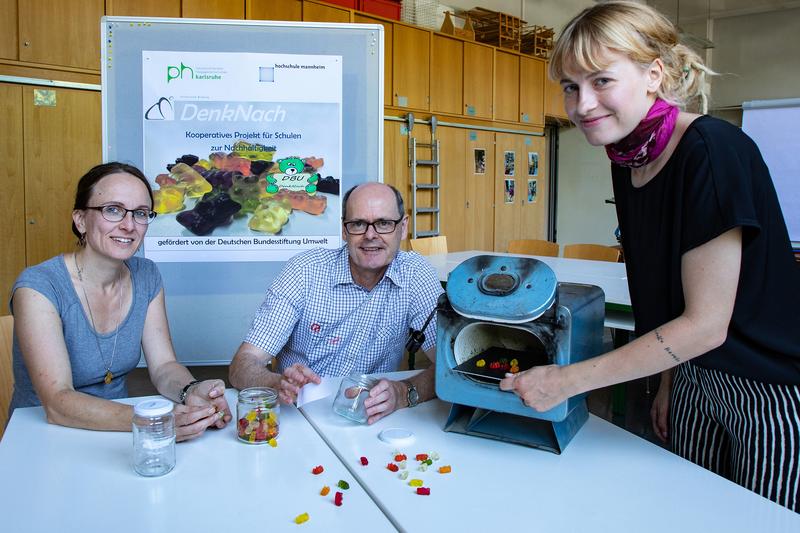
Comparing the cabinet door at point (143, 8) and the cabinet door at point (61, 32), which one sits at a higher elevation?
the cabinet door at point (143, 8)

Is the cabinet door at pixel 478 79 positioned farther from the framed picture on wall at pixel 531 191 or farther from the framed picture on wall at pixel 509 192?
the framed picture on wall at pixel 531 191

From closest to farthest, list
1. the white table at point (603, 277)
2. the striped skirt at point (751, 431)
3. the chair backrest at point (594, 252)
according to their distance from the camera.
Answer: the striped skirt at point (751, 431), the white table at point (603, 277), the chair backrest at point (594, 252)

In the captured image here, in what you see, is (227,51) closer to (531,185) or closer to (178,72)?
(178,72)

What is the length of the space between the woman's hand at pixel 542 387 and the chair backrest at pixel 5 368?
1.49 metres

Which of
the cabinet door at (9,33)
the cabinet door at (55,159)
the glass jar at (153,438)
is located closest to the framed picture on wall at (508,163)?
the cabinet door at (55,159)

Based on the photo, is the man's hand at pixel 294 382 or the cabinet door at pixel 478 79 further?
the cabinet door at pixel 478 79

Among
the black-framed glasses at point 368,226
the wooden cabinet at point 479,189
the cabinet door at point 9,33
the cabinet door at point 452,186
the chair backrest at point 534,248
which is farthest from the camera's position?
the wooden cabinet at point 479,189

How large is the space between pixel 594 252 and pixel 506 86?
3559mm

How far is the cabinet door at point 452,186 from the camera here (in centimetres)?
686

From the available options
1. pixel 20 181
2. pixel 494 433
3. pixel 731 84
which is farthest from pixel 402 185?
pixel 731 84

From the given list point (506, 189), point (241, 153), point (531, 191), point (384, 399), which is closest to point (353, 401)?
point (384, 399)

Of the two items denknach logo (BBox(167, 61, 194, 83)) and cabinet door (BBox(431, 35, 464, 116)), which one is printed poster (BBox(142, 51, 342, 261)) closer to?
denknach logo (BBox(167, 61, 194, 83))

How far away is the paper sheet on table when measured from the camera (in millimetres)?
1521

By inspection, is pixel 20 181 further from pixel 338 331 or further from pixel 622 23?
pixel 622 23
